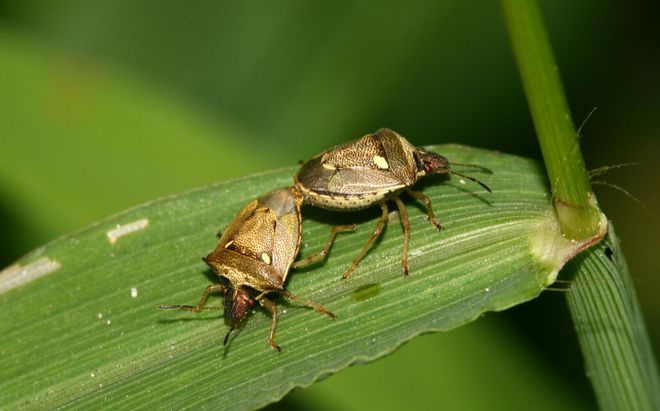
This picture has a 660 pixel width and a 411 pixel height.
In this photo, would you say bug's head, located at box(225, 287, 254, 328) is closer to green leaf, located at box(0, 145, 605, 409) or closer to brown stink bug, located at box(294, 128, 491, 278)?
green leaf, located at box(0, 145, 605, 409)

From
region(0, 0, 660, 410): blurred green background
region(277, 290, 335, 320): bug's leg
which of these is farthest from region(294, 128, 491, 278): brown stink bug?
region(0, 0, 660, 410): blurred green background

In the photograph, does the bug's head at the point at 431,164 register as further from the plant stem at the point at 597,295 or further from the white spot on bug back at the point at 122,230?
the white spot on bug back at the point at 122,230

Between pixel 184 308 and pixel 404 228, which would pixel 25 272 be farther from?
pixel 404 228

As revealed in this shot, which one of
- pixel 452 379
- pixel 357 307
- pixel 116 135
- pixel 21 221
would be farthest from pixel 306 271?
pixel 21 221

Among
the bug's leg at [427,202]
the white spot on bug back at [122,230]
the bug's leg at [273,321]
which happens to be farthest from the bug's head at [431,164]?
the white spot on bug back at [122,230]

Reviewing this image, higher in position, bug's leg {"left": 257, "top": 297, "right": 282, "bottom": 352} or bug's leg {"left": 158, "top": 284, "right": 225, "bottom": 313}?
bug's leg {"left": 257, "top": 297, "right": 282, "bottom": 352}

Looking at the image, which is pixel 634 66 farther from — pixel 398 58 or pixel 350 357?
pixel 350 357

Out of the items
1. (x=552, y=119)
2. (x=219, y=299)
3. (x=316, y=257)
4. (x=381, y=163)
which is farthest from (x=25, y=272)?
(x=552, y=119)
